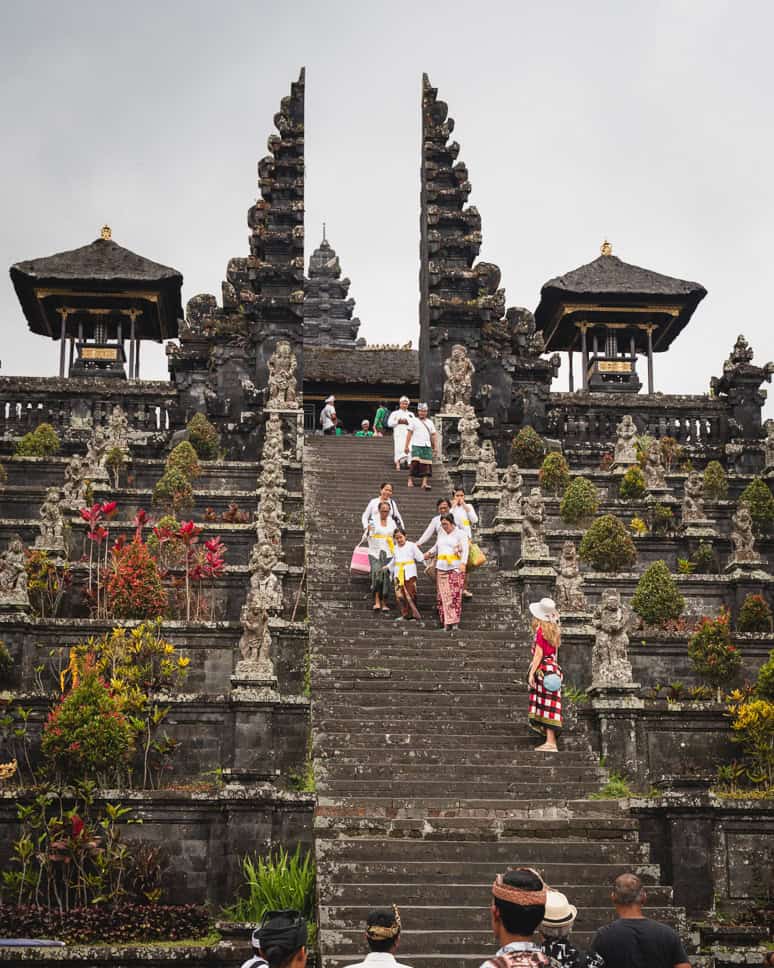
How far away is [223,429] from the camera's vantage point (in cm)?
2897

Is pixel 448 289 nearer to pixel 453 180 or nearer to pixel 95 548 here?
pixel 453 180

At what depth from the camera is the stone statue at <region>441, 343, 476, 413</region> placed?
2775cm

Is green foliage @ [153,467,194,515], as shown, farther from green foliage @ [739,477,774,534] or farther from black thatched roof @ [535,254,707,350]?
black thatched roof @ [535,254,707,350]

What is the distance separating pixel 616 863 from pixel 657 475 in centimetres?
1234

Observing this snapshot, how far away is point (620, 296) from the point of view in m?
37.6

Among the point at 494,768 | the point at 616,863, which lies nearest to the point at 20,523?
the point at 494,768

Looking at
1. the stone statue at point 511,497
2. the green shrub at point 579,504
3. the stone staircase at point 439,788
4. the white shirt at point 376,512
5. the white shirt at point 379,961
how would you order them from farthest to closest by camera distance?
the green shrub at point 579,504 < the stone statue at point 511,497 < the white shirt at point 376,512 < the stone staircase at point 439,788 < the white shirt at point 379,961

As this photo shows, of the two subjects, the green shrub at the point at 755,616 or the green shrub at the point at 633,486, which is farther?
the green shrub at the point at 633,486

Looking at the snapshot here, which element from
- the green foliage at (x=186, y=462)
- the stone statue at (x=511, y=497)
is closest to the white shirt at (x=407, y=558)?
the stone statue at (x=511, y=497)

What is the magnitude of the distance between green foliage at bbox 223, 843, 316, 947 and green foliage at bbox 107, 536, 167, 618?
5029mm

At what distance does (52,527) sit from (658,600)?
320 inches

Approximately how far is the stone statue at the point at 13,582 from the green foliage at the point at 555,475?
10273 mm

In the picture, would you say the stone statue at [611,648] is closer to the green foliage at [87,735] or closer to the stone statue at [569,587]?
the stone statue at [569,587]

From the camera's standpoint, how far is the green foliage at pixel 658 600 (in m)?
19.3
